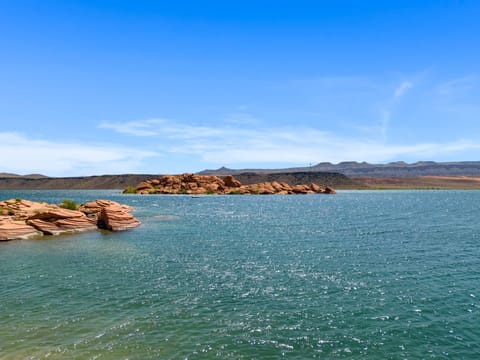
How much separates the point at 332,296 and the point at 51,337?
13.8 meters

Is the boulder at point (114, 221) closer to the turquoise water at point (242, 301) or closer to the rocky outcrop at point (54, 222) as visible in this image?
the rocky outcrop at point (54, 222)

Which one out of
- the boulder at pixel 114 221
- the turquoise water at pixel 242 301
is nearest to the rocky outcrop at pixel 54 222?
the boulder at pixel 114 221

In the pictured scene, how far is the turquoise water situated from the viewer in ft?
45.8

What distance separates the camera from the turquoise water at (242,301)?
549 inches

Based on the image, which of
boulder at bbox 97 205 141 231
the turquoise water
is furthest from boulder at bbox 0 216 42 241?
boulder at bbox 97 205 141 231

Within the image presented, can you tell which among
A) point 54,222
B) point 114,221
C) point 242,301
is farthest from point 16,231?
point 242,301

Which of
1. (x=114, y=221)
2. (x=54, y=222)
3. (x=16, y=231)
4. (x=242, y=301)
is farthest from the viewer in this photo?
(x=114, y=221)

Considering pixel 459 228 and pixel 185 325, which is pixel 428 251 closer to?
pixel 459 228

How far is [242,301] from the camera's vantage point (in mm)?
19125

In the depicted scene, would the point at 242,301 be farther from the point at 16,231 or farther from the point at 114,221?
the point at 114,221

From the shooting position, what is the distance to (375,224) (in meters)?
52.8

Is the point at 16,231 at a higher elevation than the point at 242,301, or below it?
higher

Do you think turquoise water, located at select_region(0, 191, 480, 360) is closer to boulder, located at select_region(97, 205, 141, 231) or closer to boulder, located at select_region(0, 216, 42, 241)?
boulder, located at select_region(0, 216, 42, 241)

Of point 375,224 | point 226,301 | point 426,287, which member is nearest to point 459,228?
point 375,224
